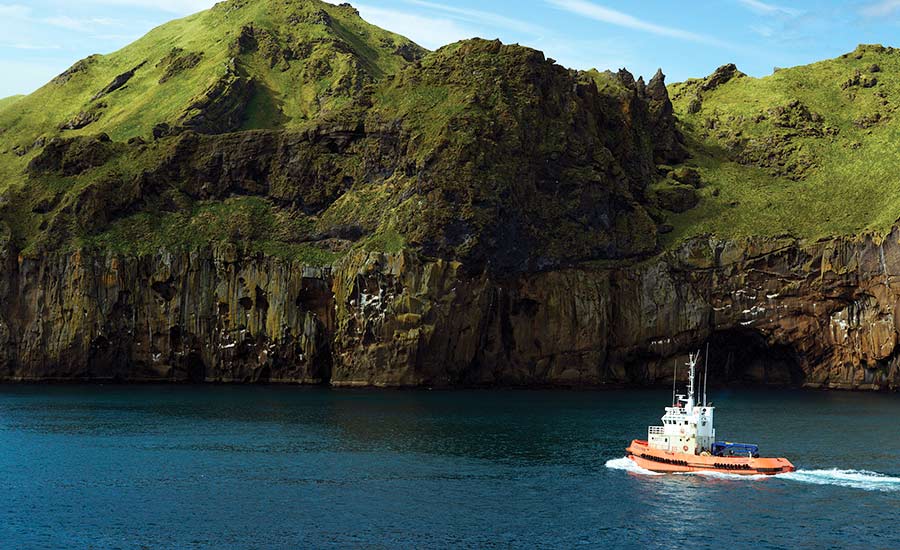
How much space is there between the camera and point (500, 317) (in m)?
183

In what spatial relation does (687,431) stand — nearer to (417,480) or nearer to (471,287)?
(417,480)

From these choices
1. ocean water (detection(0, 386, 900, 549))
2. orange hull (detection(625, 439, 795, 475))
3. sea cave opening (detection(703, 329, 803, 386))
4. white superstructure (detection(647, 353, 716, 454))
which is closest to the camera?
ocean water (detection(0, 386, 900, 549))

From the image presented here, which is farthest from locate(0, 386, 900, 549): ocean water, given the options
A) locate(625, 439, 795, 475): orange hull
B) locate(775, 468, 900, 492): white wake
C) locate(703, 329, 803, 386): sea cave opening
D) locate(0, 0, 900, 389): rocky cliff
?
locate(703, 329, 803, 386): sea cave opening

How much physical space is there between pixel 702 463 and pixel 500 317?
85775 mm

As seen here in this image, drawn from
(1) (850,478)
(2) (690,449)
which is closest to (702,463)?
(2) (690,449)

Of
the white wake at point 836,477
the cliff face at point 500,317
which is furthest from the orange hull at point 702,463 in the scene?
the cliff face at point 500,317

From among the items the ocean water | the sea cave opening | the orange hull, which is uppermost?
the sea cave opening

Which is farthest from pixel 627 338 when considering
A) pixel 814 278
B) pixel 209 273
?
pixel 209 273

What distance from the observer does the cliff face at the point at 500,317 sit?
182125 mm

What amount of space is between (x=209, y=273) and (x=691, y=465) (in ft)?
364

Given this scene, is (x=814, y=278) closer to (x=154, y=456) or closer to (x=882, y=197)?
(x=882, y=197)

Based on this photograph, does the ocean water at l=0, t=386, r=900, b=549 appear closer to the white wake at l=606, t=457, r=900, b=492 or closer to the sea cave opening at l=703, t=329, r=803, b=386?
the white wake at l=606, t=457, r=900, b=492

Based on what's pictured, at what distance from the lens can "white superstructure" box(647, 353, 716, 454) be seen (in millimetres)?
101500

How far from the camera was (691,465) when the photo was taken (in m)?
99.9
